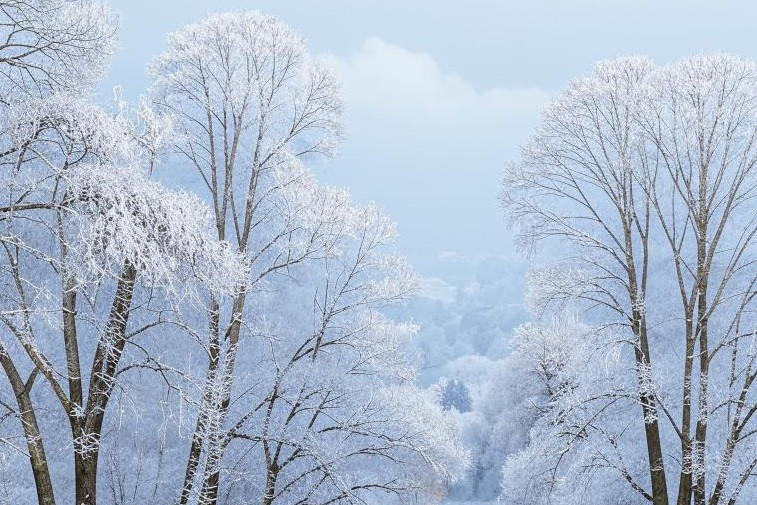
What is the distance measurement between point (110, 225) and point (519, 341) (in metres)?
16.7

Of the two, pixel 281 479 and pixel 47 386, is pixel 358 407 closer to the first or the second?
pixel 281 479

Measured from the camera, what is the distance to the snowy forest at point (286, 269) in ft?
20.4

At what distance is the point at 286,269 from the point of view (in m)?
11.9

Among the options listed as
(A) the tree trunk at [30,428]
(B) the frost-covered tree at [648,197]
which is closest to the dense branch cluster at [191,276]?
(A) the tree trunk at [30,428]

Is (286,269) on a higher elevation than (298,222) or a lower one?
lower

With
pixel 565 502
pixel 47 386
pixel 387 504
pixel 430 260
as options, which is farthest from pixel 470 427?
pixel 430 260

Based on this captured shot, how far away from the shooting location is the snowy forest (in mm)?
6219

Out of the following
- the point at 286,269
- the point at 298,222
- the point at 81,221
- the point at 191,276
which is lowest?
the point at 191,276

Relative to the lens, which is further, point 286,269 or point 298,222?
point 286,269

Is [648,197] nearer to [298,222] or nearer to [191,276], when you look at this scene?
[298,222]

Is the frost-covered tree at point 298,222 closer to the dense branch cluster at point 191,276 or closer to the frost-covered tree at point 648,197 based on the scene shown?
the dense branch cluster at point 191,276

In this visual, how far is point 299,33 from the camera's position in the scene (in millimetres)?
10398

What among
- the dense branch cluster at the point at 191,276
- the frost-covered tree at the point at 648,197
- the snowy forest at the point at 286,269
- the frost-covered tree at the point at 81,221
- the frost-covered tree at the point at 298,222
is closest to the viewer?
the frost-covered tree at the point at 81,221

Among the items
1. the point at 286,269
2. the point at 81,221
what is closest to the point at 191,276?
the point at 81,221
